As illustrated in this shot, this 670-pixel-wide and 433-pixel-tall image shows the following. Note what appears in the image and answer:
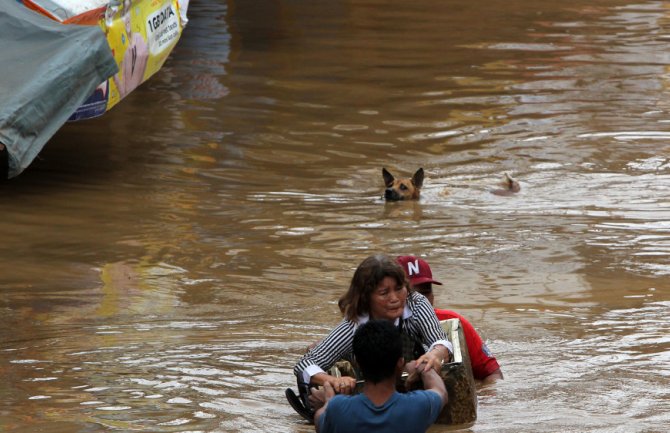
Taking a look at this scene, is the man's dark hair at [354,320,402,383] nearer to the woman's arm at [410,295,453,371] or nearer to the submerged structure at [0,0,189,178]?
the woman's arm at [410,295,453,371]

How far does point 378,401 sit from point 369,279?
1.25m

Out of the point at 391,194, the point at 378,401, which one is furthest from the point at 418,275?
the point at 391,194

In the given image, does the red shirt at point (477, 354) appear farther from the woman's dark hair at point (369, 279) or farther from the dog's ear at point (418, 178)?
the dog's ear at point (418, 178)

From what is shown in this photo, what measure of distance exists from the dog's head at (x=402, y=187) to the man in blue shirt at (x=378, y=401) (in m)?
7.46

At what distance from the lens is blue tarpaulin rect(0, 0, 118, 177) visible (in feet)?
36.5

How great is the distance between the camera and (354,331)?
5969mm

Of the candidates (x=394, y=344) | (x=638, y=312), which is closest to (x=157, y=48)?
(x=638, y=312)

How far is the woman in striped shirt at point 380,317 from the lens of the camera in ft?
19.0

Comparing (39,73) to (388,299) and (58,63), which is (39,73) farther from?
(388,299)

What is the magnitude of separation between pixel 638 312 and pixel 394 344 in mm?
4184

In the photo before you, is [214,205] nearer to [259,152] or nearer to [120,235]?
[120,235]

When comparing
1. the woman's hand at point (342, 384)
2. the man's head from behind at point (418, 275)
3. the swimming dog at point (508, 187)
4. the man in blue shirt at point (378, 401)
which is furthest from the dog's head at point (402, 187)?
the man in blue shirt at point (378, 401)

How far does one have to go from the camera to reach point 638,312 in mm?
8406

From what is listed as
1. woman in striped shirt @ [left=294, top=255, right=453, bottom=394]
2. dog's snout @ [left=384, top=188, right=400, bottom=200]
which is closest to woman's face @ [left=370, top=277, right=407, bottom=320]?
woman in striped shirt @ [left=294, top=255, right=453, bottom=394]
